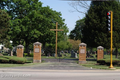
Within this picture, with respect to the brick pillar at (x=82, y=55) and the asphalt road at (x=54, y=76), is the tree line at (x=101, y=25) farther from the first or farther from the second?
the asphalt road at (x=54, y=76)

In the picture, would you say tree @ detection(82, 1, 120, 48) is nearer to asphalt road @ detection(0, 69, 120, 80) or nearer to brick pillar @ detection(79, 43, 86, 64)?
brick pillar @ detection(79, 43, 86, 64)

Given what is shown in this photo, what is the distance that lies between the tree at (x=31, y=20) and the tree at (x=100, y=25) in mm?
13441

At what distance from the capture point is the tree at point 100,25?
127 ft

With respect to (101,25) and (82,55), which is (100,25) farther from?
(82,55)

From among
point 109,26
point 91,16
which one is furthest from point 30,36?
point 109,26

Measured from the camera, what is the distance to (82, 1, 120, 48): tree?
127 feet

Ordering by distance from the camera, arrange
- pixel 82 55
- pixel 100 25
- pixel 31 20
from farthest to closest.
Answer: pixel 31 20 → pixel 100 25 → pixel 82 55

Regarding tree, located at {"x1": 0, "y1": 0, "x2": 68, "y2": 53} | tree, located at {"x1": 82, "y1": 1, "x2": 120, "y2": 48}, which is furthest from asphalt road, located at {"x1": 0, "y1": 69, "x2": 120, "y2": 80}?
tree, located at {"x1": 0, "y1": 0, "x2": 68, "y2": 53}

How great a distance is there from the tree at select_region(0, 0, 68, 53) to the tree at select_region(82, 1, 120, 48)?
44.1 feet

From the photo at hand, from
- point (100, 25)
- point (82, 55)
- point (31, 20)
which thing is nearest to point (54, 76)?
point (82, 55)

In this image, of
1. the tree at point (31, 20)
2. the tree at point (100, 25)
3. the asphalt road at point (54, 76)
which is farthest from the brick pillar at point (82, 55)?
the tree at point (31, 20)

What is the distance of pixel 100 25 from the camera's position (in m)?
38.7

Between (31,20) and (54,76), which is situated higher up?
(31,20)

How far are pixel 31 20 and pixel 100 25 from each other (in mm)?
18437
